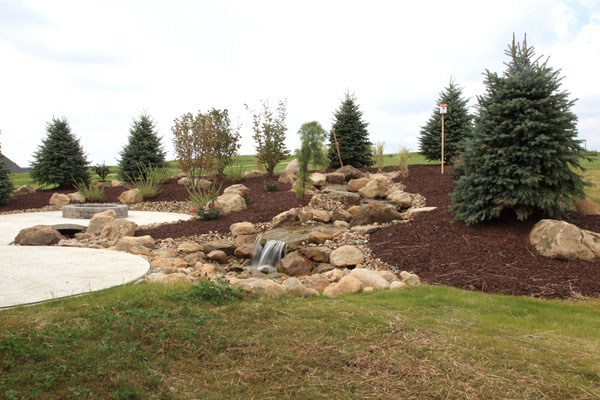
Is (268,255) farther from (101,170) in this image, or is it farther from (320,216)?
(101,170)

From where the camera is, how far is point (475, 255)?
6.27 m

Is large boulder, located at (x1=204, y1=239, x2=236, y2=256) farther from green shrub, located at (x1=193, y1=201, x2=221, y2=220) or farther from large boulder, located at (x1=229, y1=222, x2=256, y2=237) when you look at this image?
green shrub, located at (x1=193, y1=201, x2=221, y2=220)

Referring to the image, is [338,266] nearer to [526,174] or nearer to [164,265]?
[164,265]

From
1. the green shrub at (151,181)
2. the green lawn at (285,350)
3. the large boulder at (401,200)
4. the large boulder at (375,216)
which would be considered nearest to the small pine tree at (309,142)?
the large boulder at (401,200)

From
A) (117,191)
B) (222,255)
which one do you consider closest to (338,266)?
(222,255)

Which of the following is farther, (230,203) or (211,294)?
(230,203)

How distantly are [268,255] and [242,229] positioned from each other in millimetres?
1525

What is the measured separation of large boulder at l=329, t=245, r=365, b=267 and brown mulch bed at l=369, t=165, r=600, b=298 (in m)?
0.37

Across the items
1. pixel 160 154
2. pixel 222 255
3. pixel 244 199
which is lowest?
pixel 222 255

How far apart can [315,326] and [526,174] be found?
4769 mm

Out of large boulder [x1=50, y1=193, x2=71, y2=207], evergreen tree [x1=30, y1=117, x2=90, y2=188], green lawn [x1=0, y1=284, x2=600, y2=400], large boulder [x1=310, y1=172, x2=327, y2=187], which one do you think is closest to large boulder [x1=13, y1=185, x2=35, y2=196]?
evergreen tree [x1=30, y1=117, x2=90, y2=188]

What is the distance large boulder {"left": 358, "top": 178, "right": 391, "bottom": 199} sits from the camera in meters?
12.5

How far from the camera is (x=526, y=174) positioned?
6.48 meters

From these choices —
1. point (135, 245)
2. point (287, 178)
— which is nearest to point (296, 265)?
point (135, 245)
